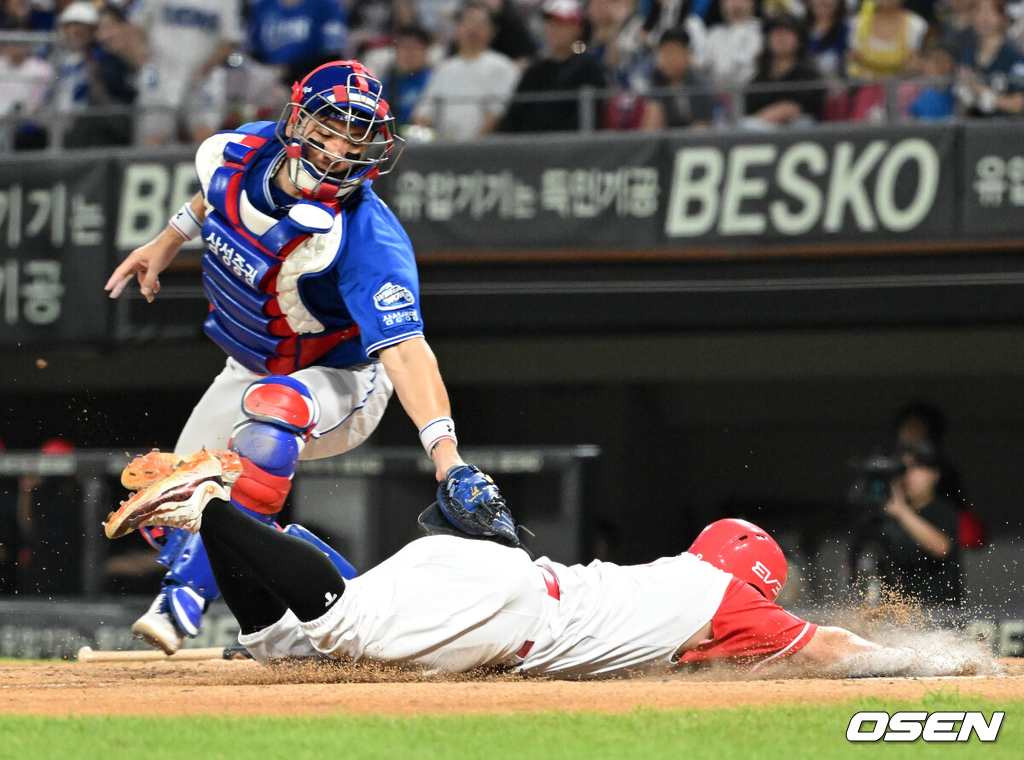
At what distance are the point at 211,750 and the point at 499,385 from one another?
7.35 metres

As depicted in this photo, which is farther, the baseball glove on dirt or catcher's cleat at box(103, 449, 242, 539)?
the baseball glove on dirt

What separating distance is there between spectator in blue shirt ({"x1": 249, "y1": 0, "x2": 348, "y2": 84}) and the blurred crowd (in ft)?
0.04

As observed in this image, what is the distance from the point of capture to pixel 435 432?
13.2ft

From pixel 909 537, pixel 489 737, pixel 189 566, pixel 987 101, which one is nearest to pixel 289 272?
pixel 189 566

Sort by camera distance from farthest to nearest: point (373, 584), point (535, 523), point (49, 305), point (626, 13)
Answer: point (626, 13) < point (49, 305) < point (535, 523) < point (373, 584)

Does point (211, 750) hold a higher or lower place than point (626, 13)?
lower

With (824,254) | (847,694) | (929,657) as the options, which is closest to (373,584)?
(847,694)

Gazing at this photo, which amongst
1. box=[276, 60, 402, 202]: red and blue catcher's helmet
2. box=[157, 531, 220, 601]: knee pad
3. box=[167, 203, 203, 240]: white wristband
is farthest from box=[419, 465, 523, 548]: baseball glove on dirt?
box=[167, 203, 203, 240]: white wristband

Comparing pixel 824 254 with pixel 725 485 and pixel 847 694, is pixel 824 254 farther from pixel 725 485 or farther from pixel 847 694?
pixel 847 694

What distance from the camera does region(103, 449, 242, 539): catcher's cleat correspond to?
11.4ft

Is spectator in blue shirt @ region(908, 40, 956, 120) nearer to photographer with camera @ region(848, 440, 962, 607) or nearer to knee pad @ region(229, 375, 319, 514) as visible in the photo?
photographer with camera @ region(848, 440, 962, 607)

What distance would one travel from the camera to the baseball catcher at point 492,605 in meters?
3.54

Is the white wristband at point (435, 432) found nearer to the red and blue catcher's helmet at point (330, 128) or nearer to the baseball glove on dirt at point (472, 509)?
the baseball glove on dirt at point (472, 509)

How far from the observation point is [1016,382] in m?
9.76
